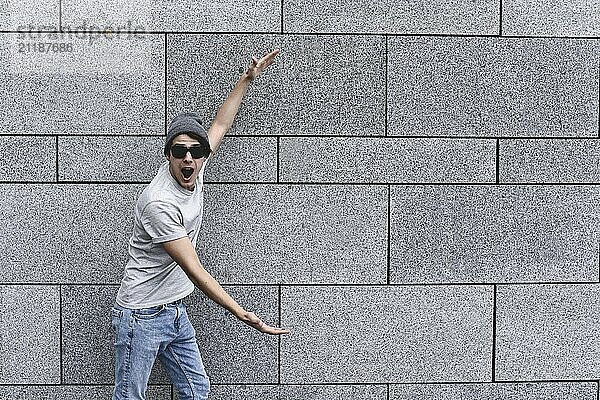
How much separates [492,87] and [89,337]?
3479mm

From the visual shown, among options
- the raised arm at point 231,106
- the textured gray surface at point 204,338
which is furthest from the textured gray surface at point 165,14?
the textured gray surface at point 204,338

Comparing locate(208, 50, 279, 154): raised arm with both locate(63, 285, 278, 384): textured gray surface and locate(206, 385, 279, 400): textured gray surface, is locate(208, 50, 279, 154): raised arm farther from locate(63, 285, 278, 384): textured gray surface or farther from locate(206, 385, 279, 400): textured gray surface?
locate(206, 385, 279, 400): textured gray surface

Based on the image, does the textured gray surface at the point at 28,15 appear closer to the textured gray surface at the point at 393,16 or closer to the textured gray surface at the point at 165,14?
the textured gray surface at the point at 165,14

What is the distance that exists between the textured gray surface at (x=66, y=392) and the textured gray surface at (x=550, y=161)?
2.99 m

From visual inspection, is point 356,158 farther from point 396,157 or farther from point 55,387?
point 55,387

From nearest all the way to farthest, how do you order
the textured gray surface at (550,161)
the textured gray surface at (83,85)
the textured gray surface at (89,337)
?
the textured gray surface at (83,85) → the textured gray surface at (89,337) → the textured gray surface at (550,161)

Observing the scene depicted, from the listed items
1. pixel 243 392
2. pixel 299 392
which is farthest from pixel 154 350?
pixel 299 392

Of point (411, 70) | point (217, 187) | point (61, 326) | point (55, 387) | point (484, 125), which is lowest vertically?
point (55, 387)

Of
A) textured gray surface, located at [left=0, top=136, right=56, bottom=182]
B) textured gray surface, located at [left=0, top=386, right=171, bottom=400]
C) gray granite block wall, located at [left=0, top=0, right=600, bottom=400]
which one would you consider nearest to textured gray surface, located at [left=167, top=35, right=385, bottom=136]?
gray granite block wall, located at [left=0, top=0, right=600, bottom=400]

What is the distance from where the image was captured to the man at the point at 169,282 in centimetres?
533

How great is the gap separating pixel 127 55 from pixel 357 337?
2.65 meters

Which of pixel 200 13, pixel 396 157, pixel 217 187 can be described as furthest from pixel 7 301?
pixel 396 157

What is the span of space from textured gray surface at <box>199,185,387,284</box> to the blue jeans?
63 cm

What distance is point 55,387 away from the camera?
6.29 metres
